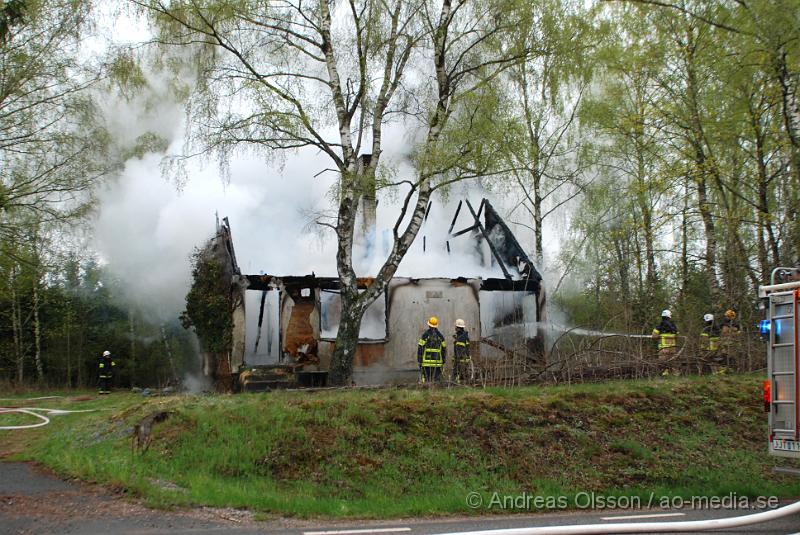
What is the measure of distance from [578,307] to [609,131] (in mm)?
7800

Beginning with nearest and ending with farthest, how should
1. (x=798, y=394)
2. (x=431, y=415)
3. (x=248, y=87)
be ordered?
1. (x=798, y=394)
2. (x=431, y=415)
3. (x=248, y=87)

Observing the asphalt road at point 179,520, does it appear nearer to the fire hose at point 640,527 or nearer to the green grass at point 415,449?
the fire hose at point 640,527

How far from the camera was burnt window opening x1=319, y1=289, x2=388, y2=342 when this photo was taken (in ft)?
58.1

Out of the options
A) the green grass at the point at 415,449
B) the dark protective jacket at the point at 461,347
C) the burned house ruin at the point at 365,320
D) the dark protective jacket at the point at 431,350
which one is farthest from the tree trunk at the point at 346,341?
the green grass at the point at 415,449

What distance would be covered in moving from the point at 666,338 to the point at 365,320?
7177mm

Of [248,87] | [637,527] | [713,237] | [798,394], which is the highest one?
[248,87]

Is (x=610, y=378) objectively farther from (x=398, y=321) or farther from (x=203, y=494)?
(x=203, y=494)

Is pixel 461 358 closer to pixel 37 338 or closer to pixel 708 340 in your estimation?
pixel 708 340

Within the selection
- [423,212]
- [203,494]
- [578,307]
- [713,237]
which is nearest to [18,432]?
[203,494]

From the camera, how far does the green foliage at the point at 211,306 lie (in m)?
17.8

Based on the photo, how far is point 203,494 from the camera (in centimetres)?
829

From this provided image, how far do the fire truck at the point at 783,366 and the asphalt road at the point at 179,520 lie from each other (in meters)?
0.88

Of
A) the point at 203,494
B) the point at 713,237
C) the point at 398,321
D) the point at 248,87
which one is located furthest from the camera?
the point at 713,237

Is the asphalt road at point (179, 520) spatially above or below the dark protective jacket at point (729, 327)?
below
